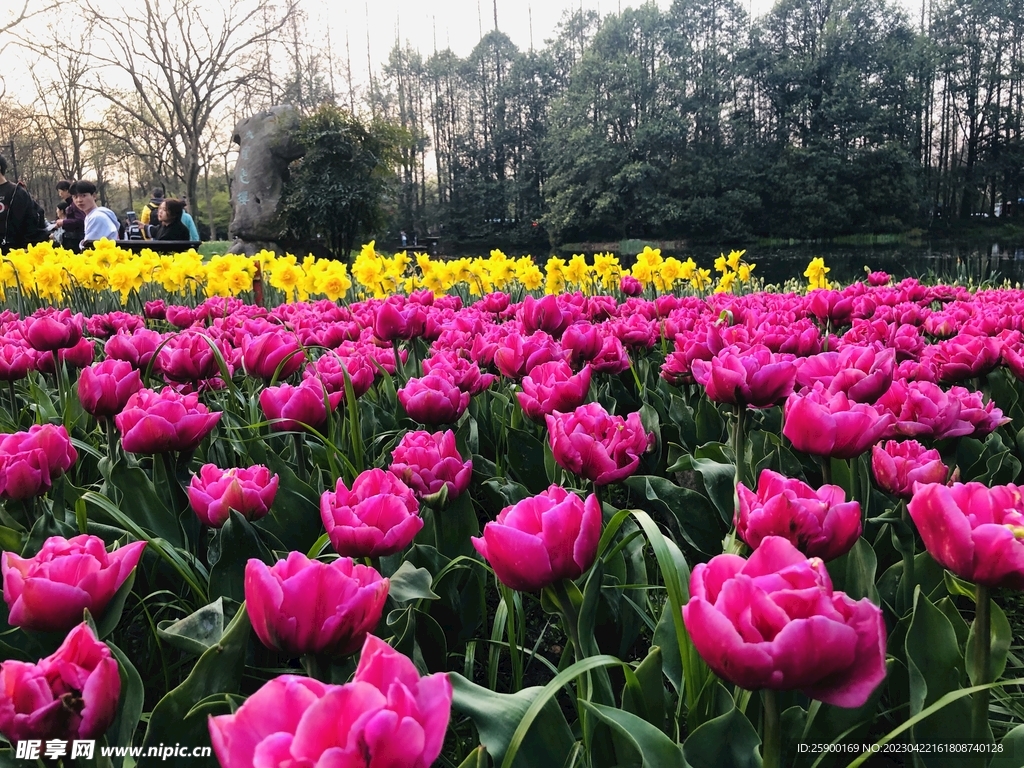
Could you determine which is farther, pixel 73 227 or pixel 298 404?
pixel 73 227

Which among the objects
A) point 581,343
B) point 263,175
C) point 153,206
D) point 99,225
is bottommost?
point 581,343

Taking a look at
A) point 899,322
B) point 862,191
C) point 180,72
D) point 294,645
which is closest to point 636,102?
point 862,191

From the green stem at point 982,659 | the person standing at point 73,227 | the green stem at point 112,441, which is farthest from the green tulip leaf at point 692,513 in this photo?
the person standing at point 73,227

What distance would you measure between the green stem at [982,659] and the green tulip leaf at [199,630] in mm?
645

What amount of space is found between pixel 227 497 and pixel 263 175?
17.6m

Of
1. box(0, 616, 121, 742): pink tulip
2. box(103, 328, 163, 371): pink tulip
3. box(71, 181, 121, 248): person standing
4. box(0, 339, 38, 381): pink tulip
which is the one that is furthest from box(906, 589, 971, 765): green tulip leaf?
box(71, 181, 121, 248): person standing

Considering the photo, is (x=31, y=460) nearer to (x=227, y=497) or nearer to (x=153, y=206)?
(x=227, y=497)

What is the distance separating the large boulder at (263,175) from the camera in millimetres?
16812

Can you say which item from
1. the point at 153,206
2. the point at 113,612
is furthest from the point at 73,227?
the point at 113,612

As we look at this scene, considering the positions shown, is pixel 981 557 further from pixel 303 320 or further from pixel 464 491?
pixel 303 320

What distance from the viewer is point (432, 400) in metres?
1.20

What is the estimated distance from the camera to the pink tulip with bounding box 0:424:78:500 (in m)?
0.94

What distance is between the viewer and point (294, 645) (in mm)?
558

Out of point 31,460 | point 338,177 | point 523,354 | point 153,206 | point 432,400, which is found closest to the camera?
point 31,460
